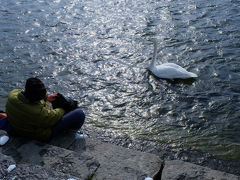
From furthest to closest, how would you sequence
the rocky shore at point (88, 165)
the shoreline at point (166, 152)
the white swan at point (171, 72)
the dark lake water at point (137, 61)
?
the white swan at point (171, 72)
the dark lake water at point (137, 61)
the shoreline at point (166, 152)
the rocky shore at point (88, 165)

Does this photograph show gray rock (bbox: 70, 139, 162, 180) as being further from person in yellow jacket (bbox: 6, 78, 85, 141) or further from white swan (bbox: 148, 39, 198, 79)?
white swan (bbox: 148, 39, 198, 79)

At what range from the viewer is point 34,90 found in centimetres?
406

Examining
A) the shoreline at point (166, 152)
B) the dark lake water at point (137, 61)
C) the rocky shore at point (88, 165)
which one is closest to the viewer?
the rocky shore at point (88, 165)

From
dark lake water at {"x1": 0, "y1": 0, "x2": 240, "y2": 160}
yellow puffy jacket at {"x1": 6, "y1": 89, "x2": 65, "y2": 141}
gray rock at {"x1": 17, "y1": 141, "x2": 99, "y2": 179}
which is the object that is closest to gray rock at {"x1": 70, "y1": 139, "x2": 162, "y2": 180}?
gray rock at {"x1": 17, "y1": 141, "x2": 99, "y2": 179}

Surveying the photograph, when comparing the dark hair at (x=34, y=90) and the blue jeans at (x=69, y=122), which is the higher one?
the dark hair at (x=34, y=90)

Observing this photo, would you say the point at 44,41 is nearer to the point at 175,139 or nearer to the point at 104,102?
the point at 104,102

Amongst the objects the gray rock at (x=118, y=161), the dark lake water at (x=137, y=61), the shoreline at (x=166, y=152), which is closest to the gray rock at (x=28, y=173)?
the gray rock at (x=118, y=161)

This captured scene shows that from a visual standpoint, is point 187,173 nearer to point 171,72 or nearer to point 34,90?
point 34,90

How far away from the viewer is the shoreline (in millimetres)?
4586

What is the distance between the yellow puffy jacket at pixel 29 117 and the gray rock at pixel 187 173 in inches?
66.1

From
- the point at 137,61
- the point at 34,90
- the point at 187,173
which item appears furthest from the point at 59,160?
the point at 137,61

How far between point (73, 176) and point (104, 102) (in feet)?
11.4

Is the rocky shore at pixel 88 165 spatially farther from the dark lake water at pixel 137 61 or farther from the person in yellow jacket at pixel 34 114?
the dark lake water at pixel 137 61

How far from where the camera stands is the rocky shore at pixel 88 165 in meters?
3.41
